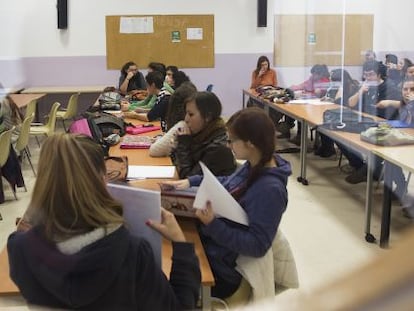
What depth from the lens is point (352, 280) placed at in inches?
8.0

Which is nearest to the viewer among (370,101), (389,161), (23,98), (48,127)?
(389,161)

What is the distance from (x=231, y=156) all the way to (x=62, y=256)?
1153 millimetres

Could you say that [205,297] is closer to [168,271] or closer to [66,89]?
[168,271]

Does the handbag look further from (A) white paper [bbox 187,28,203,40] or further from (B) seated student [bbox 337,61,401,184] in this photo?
(A) white paper [bbox 187,28,203,40]

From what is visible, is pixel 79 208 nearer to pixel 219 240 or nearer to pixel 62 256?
pixel 62 256

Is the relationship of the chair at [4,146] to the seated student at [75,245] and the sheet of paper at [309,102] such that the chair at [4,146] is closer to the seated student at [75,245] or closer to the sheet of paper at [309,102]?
the seated student at [75,245]

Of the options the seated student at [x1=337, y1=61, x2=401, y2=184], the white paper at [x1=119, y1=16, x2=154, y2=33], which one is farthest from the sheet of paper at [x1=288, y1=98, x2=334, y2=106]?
the white paper at [x1=119, y1=16, x2=154, y2=33]

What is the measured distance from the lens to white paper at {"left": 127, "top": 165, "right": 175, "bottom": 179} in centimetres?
258

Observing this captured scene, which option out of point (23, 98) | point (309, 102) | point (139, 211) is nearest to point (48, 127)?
point (23, 98)

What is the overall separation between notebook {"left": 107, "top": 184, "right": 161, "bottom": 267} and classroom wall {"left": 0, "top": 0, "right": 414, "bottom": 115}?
685cm

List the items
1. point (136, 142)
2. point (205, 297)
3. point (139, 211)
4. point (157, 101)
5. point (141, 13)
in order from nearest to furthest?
point (139, 211), point (205, 297), point (136, 142), point (157, 101), point (141, 13)

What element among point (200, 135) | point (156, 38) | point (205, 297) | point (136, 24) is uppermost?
point (136, 24)

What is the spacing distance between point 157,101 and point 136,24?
4041 mm

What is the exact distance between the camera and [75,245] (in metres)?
1.20
